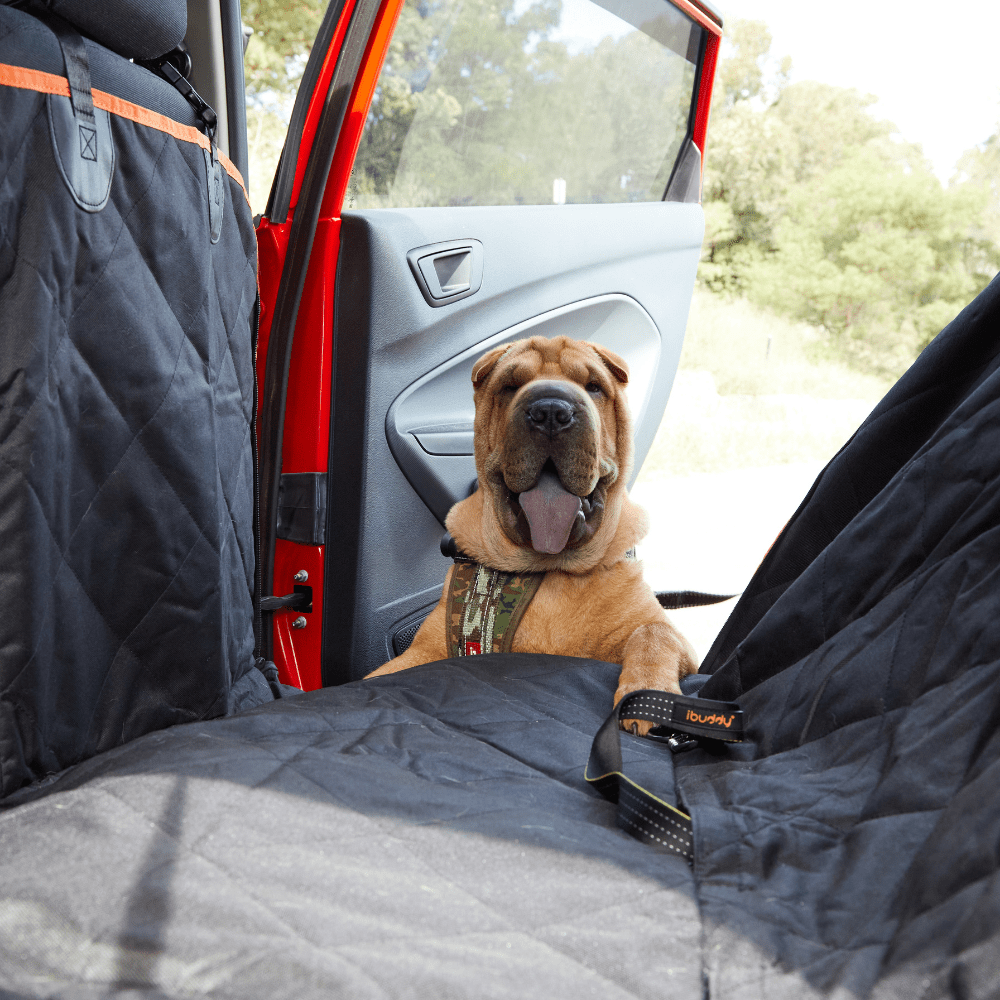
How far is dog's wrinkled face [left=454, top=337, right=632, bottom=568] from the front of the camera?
1.84 m

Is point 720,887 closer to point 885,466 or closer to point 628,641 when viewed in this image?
point 885,466

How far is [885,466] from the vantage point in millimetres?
1332

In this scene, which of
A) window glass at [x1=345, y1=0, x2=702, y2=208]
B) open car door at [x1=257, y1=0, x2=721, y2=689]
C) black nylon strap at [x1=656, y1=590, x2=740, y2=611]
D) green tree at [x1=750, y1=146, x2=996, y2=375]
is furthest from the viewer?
green tree at [x1=750, y1=146, x2=996, y2=375]

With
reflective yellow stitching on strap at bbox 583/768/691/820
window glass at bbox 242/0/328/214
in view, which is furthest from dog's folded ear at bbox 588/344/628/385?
reflective yellow stitching on strap at bbox 583/768/691/820

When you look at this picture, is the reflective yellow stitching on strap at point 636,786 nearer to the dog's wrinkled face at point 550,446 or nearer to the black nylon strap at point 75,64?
the dog's wrinkled face at point 550,446

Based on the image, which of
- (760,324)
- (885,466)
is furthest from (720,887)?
(760,324)

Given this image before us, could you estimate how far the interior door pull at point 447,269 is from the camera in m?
2.13

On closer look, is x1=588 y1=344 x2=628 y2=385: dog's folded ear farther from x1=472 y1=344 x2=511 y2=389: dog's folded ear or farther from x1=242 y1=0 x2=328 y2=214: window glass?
x1=242 y1=0 x2=328 y2=214: window glass

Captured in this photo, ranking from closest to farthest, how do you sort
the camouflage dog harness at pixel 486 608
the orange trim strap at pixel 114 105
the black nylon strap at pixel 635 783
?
the black nylon strap at pixel 635 783
the orange trim strap at pixel 114 105
the camouflage dog harness at pixel 486 608

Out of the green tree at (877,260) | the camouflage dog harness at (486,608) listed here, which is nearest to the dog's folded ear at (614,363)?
the camouflage dog harness at (486,608)

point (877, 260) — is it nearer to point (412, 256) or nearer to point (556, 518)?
point (412, 256)

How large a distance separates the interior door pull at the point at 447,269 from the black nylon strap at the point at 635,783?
1.31 meters

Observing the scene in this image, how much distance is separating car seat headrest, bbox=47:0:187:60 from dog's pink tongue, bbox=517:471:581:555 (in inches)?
42.0

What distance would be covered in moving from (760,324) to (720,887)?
1648cm
